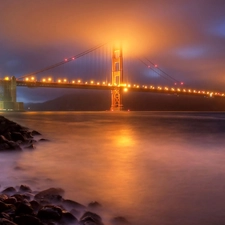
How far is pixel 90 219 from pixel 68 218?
0.58 feet

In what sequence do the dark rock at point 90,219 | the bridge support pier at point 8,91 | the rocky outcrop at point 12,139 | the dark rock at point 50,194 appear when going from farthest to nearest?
the bridge support pier at point 8,91, the rocky outcrop at point 12,139, the dark rock at point 50,194, the dark rock at point 90,219

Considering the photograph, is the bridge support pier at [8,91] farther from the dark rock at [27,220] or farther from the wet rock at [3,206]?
the dark rock at [27,220]

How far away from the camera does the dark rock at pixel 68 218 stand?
7.20 feet

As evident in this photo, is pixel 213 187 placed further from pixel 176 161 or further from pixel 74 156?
pixel 74 156

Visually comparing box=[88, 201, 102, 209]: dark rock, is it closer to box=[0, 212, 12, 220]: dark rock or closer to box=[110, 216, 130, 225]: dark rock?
box=[110, 216, 130, 225]: dark rock

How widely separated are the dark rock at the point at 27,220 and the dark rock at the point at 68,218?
0.76ft

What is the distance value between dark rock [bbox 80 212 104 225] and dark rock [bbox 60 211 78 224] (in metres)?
0.06

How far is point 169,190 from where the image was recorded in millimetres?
3123

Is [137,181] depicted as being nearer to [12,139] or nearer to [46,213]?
[46,213]

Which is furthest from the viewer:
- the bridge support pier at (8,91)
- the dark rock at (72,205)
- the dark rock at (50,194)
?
the bridge support pier at (8,91)

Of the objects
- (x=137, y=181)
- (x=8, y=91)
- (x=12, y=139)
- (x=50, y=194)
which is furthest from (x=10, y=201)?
(x=8, y=91)

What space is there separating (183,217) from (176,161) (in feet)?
8.75

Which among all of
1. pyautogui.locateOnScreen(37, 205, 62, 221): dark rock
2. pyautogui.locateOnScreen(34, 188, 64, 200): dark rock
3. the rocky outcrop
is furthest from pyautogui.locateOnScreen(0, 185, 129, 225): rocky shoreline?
the rocky outcrop

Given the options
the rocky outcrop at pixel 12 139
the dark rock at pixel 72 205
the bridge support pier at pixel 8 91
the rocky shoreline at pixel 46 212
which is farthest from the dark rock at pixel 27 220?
the bridge support pier at pixel 8 91
